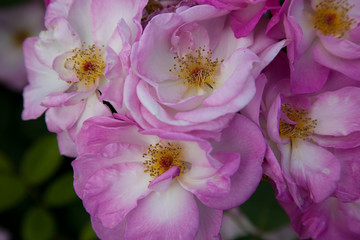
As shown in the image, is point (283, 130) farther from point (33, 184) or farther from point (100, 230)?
point (33, 184)

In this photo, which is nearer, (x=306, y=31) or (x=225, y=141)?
(x=225, y=141)

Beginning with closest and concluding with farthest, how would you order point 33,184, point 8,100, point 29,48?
point 29,48 → point 33,184 → point 8,100

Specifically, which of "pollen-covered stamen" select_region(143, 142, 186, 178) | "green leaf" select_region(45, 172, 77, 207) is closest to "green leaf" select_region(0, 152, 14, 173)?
"green leaf" select_region(45, 172, 77, 207)

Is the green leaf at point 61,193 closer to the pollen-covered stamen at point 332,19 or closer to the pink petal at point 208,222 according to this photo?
the pink petal at point 208,222

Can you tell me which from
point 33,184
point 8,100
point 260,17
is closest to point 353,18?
point 260,17

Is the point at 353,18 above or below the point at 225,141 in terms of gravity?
above

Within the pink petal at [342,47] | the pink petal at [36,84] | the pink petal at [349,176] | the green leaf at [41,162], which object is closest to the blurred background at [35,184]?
the green leaf at [41,162]
